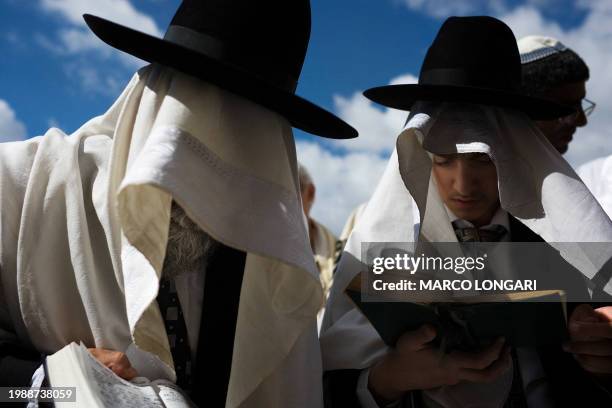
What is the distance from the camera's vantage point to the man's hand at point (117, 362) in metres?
2.28

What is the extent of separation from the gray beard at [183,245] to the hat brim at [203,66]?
1.63 ft

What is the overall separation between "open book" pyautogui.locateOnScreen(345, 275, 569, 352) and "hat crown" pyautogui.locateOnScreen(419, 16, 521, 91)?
1.08m

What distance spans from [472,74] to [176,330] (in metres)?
1.75

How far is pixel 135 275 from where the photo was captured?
2049 millimetres

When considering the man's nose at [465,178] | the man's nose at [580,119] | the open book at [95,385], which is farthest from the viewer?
the man's nose at [580,119]

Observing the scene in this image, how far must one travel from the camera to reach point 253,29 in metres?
2.38

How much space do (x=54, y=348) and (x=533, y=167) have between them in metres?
2.17

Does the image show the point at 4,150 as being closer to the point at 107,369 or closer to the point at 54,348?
the point at 54,348

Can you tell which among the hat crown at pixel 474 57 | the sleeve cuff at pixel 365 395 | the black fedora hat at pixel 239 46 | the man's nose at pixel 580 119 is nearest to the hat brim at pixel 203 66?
the black fedora hat at pixel 239 46

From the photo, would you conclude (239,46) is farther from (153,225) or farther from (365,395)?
(365,395)

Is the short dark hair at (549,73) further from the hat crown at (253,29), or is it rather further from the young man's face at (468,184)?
the hat crown at (253,29)

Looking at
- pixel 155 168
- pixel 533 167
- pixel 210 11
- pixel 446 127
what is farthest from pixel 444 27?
pixel 155 168

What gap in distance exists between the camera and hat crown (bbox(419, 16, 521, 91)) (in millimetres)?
3016

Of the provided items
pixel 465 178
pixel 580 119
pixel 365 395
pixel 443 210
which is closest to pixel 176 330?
pixel 365 395
